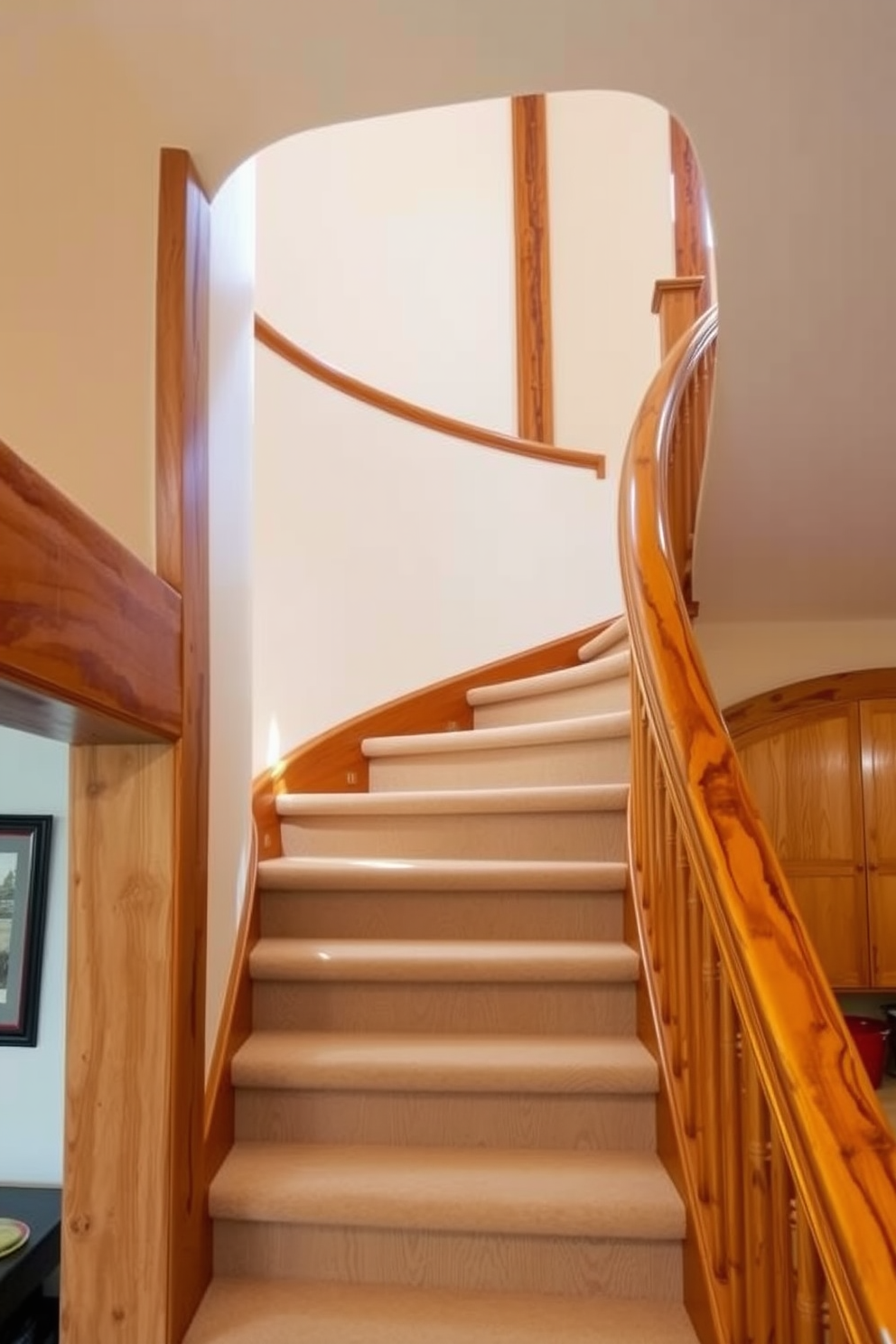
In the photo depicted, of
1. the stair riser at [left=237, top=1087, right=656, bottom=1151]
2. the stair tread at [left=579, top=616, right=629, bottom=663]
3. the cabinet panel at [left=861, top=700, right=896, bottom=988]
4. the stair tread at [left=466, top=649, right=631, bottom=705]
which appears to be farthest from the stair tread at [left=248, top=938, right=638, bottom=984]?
the cabinet panel at [left=861, top=700, right=896, bottom=988]

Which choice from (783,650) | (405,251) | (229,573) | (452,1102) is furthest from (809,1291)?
(405,251)

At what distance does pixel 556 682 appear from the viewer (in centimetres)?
320

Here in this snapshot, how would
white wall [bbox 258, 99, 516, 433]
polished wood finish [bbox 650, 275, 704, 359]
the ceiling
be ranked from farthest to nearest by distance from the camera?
white wall [bbox 258, 99, 516, 433] < polished wood finish [bbox 650, 275, 704, 359] < the ceiling

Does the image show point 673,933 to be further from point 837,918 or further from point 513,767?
point 837,918

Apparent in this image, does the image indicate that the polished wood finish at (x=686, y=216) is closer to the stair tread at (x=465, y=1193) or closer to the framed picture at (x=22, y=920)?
the framed picture at (x=22, y=920)

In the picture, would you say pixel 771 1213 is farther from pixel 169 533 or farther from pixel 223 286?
pixel 223 286

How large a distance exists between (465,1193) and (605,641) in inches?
84.2

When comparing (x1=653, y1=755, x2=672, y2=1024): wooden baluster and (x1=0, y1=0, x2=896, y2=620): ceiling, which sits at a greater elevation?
(x1=0, y1=0, x2=896, y2=620): ceiling

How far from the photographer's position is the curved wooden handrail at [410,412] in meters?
3.00

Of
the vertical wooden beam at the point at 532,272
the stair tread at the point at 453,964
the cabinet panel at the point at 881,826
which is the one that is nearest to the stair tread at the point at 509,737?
the stair tread at the point at 453,964

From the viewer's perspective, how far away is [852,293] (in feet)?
7.16

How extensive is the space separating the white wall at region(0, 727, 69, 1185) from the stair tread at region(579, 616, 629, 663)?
181cm

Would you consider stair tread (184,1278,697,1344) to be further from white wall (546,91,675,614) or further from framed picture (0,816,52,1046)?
white wall (546,91,675,614)

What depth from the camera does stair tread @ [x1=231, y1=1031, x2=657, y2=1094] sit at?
1.76 m
